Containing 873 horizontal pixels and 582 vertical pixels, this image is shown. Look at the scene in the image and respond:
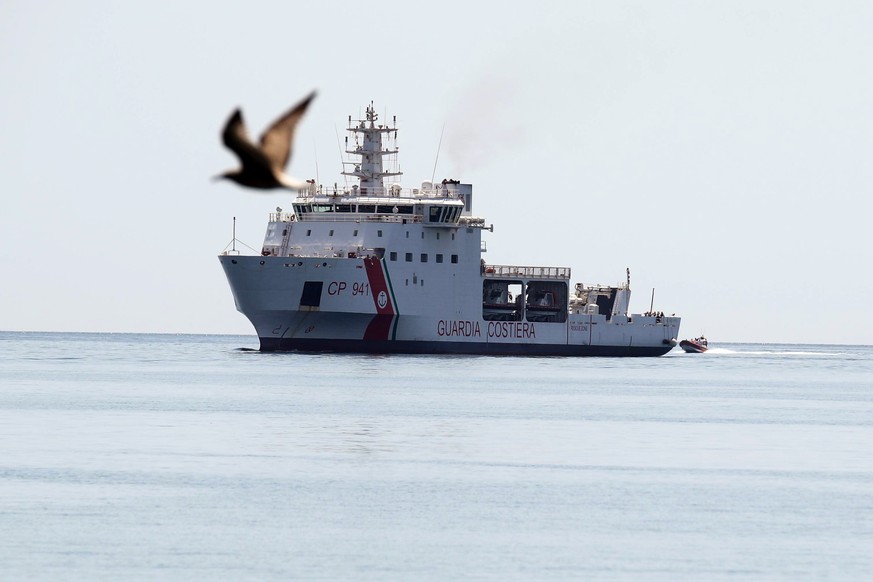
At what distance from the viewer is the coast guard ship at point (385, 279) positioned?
82312 millimetres

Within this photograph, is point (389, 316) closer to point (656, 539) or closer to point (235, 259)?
point (235, 259)

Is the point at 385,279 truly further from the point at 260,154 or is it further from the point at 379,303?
the point at 260,154

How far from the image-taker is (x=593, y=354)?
98125 mm

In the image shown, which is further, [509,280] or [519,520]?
[509,280]

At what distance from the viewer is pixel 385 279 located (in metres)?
83.2

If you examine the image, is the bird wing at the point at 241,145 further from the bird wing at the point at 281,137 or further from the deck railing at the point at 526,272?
the deck railing at the point at 526,272

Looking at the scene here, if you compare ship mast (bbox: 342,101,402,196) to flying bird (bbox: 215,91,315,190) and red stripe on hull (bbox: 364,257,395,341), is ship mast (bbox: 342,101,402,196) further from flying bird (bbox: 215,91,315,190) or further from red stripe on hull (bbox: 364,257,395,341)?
flying bird (bbox: 215,91,315,190)

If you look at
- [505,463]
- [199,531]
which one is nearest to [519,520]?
[199,531]

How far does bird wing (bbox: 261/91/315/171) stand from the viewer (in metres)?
11.8

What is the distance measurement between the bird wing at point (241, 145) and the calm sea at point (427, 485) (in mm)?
14006

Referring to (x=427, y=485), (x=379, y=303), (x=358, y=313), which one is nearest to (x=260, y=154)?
(x=427, y=485)

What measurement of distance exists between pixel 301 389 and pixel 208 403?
25.5 ft

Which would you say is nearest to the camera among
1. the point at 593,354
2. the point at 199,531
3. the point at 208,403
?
the point at 199,531

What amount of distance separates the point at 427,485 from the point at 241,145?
23562 mm
